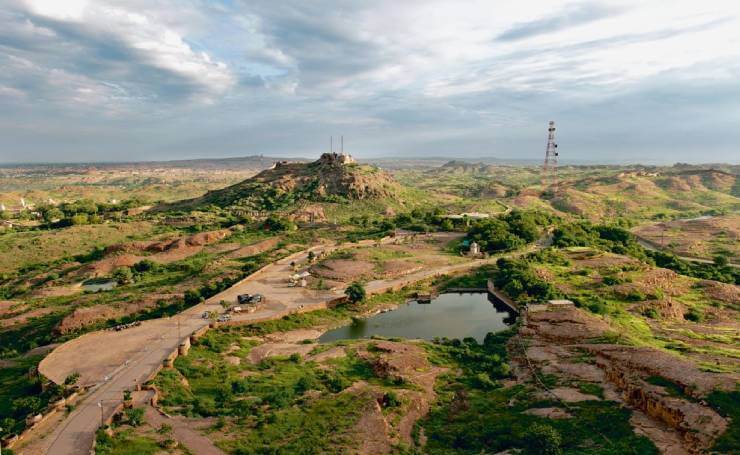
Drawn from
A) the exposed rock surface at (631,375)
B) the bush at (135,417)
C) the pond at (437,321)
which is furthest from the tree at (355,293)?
the bush at (135,417)

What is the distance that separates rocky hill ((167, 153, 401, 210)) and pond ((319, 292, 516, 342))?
62.6 meters

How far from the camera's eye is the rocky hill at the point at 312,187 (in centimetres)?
11606

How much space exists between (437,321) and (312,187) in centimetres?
7724

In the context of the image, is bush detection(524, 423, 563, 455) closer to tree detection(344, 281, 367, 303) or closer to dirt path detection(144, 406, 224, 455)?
dirt path detection(144, 406, 224, 455)

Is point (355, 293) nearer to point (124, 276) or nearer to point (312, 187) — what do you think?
point (124, 276)

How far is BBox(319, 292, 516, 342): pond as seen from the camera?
46031 millimetres

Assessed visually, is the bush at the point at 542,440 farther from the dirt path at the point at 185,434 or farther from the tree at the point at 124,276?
the tree at the point at 124,276

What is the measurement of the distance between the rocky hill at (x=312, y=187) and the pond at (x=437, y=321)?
2463 inches

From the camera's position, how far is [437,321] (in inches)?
1951

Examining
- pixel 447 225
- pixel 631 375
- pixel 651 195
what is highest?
pixel 651 195

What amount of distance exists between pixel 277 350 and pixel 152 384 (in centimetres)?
1205

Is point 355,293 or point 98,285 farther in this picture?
point 98,285

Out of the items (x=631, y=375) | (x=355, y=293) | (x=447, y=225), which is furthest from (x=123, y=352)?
(x=447, y=225)

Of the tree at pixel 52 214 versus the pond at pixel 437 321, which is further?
the tree at pixel 52 214
